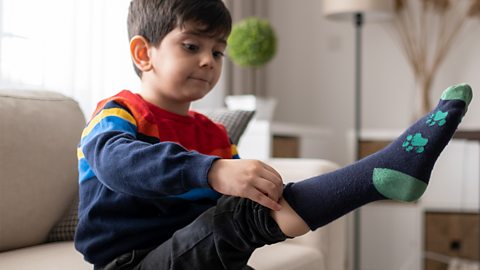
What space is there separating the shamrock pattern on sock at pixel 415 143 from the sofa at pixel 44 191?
551mm

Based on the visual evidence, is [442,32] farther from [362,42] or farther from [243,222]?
[243,222]

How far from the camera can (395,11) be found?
146 inches

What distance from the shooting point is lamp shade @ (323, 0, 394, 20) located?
10.9ft

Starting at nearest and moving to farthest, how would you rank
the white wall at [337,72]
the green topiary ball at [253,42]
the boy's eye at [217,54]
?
1. the boy's eye at [217,54]
2. the green topiary ball at [253,42]
3. the white wall at [337,72]

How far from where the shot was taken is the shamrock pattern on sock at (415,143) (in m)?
1.04

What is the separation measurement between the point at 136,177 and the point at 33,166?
2.17ft

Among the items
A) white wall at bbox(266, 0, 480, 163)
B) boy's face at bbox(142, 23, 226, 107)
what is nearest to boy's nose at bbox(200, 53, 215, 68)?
boy's face at bbox(142, 23, 226, 107)

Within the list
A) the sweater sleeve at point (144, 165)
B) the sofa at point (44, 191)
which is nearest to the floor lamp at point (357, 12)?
the sofa at point (44, 191)

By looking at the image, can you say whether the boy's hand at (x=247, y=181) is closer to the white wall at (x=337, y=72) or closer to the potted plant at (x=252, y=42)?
the potted plant at (x=252, y=42)

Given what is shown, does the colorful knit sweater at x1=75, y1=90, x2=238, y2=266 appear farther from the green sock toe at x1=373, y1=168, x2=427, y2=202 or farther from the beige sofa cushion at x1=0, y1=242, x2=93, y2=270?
the green sock toe at x1=373, y1=168, x2=427, y2=202

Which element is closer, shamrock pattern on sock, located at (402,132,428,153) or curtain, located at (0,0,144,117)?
shamrock pattern on sock, located at (402,132,428,153)

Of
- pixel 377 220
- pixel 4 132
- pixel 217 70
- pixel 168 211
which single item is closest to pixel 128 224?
pixel 168 211

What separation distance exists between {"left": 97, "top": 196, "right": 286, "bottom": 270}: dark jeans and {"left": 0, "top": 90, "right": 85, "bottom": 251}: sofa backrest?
22.4 inches

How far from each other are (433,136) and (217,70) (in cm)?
51
